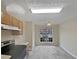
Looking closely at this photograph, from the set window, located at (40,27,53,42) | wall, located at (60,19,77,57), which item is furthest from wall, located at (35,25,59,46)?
wall, located at (60,19,77,57)

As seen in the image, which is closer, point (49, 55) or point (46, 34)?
point (49, 55)

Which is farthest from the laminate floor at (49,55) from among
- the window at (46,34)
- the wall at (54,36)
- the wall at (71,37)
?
the window at (46,34)

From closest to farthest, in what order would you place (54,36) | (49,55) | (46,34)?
(49,55) → (54,36) → (46,34)

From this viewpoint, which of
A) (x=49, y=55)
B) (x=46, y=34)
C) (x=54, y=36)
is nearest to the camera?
(x=49, y=55)

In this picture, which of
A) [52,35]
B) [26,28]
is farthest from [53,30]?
[26,28]

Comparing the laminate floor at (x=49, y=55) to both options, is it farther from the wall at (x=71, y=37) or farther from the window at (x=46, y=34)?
the window at (x=46, y=34)

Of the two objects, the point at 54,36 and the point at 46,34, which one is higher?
the point at 46,34

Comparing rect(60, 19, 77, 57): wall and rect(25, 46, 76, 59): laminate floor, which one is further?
rect(25, 46, 76, 59): laminate floor

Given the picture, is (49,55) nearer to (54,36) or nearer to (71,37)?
(71,37)

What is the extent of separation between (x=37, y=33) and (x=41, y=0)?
12.2 metres

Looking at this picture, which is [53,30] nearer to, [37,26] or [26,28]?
[37,26]

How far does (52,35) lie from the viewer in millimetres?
16359

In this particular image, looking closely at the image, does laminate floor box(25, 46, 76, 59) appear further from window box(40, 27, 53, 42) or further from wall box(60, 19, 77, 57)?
window box(40, 27, 53, 42)

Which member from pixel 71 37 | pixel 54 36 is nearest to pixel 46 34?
pixel 54 36
